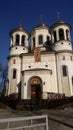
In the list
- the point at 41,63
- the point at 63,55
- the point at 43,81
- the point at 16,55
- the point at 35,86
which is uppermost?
the point at 16,55

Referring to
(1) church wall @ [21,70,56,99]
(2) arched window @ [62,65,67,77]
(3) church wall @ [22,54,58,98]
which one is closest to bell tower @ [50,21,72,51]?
(3) church wall @ [22,54,58,98]

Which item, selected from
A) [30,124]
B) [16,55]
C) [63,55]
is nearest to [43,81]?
[63,55]

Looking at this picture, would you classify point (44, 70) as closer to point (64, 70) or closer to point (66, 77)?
point (64, 70)

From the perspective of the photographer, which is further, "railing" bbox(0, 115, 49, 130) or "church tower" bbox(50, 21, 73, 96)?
"church tower" bbox(50, 21, 73, 96)

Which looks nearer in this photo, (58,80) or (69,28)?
(58,80)

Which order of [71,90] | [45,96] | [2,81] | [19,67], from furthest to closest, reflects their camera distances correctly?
1. [2,81]
2. [19,67]
3. [71,90]
4. [45,96]

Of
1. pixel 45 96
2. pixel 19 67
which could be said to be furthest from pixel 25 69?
pixel 45 96

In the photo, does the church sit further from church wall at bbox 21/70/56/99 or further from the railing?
the railing

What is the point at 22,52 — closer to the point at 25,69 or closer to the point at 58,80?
the point at 25,69

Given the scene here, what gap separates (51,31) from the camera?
3002 cm

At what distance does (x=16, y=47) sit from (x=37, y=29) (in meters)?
6.71

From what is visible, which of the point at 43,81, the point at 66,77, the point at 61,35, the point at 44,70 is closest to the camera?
the point at 43,81

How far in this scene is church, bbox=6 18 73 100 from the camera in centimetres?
2353

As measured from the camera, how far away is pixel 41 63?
86.1 ft
